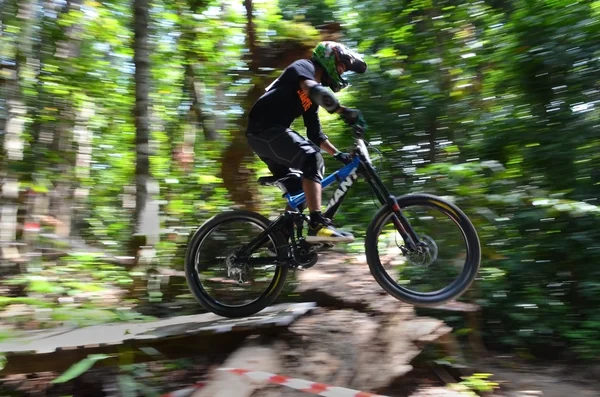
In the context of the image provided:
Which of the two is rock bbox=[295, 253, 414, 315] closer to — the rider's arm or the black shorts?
the black shorts

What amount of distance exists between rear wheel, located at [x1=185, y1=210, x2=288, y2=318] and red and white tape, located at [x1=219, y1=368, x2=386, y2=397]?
57cm

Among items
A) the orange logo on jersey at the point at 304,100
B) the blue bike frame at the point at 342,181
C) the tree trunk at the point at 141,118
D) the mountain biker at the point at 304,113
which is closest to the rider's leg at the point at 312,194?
the mountain biker at the point at 304,113


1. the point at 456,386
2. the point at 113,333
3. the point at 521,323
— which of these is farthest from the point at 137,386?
the point at 521,323

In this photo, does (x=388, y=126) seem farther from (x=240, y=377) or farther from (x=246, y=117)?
(x=240, y=377)

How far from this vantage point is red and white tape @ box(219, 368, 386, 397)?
2.49m

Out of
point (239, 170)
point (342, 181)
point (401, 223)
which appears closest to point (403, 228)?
point (401, 223)

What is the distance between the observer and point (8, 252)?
411 centimetres

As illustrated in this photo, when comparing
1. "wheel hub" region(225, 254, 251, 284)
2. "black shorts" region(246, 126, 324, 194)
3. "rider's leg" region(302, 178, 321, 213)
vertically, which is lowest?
"wheel hub" region(225, 254, 251, 284)

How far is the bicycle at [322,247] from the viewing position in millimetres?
2639

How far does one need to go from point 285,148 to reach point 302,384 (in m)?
1.58

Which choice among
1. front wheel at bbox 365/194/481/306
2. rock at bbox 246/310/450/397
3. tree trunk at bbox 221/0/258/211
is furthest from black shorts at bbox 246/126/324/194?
rock at bbox 246/310/450/397

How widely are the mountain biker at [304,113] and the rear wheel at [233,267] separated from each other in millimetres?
452

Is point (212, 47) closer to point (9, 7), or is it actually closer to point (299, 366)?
point (9, 7)

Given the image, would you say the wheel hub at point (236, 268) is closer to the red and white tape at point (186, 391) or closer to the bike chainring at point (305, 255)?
the bike chainring at point (305, 255)
